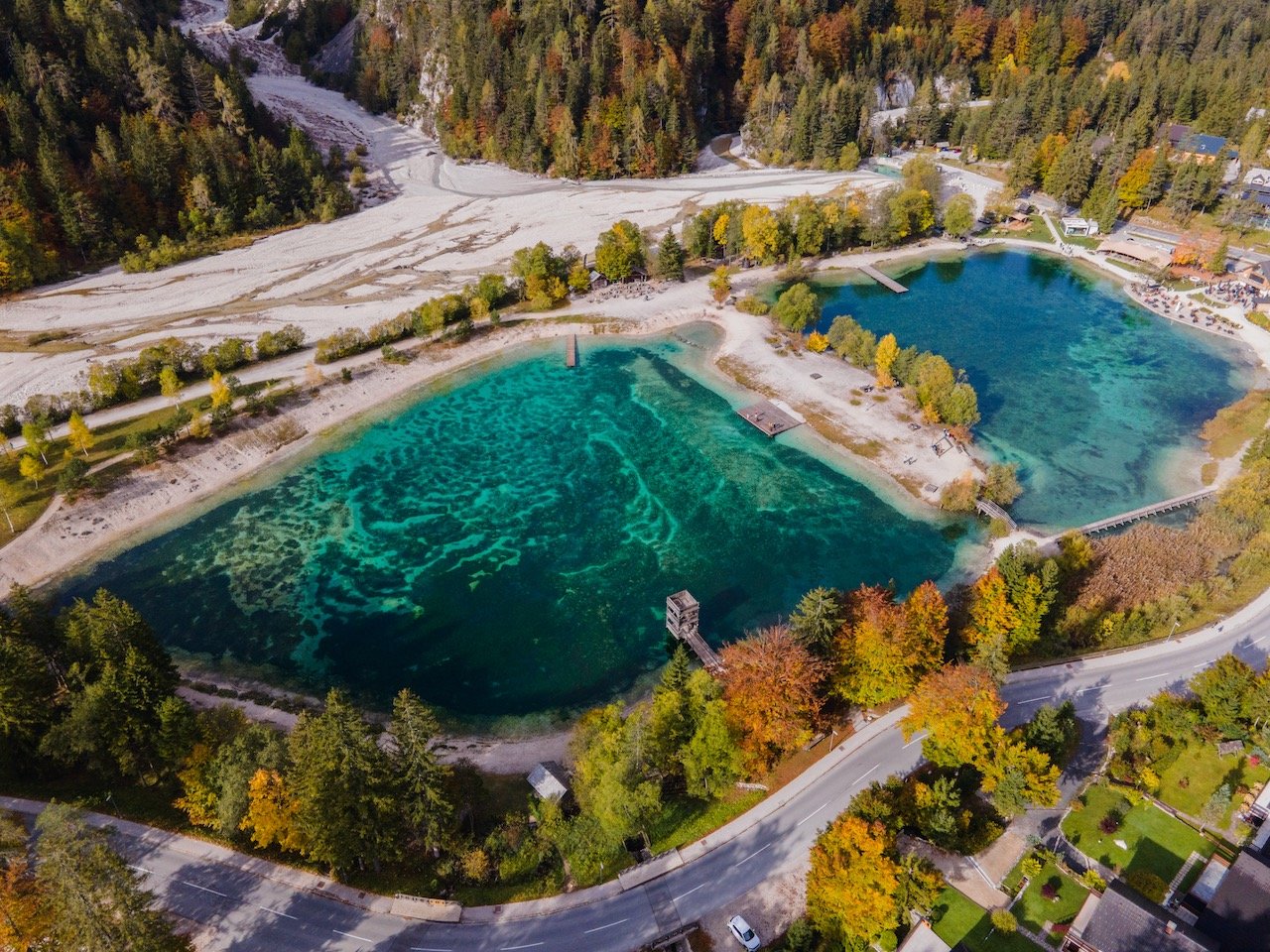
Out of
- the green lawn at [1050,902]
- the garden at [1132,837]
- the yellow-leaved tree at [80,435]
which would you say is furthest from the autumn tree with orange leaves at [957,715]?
the yellow-leaved tree at [80,435]

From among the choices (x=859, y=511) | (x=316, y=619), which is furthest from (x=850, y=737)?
(x=316, y=619)

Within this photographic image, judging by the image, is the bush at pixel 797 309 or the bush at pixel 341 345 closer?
the bush at pixel 341 345

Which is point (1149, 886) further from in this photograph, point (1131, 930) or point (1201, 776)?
point (1201, 776)

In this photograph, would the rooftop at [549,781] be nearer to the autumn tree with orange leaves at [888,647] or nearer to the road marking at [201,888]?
the road marking at [201,888]

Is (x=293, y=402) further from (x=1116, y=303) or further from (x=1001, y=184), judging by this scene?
(x=1001, y=184)

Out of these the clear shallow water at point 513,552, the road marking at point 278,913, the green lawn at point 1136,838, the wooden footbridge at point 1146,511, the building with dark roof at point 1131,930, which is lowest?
the wooden footbridge at point 1146,511

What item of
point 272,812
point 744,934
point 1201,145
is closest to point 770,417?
point 744,934
